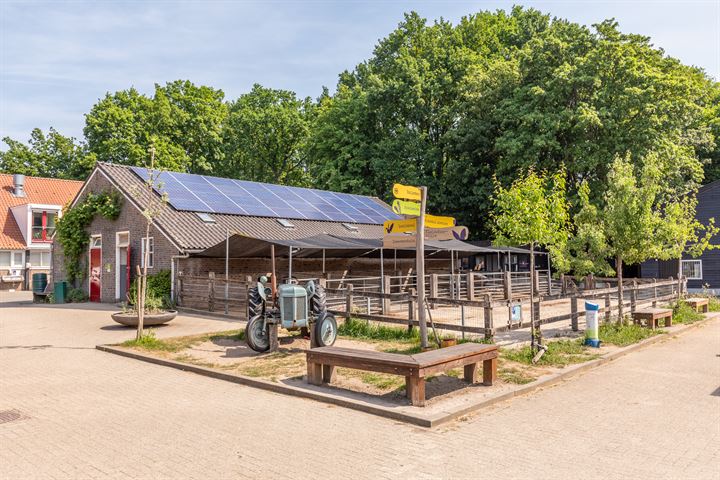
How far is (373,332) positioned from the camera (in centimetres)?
1276

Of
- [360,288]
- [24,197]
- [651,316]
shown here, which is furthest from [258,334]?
[24,197]

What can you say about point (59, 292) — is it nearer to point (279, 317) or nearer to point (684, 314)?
point (279, 317)

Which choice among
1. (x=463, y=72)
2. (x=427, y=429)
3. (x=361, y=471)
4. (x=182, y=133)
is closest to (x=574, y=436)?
(x=427, y=429)

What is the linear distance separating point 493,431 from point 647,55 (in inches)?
1153

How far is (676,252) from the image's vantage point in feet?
47.5

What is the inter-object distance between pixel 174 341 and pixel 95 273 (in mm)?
13479

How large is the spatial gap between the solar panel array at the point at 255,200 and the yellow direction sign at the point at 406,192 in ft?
43.5

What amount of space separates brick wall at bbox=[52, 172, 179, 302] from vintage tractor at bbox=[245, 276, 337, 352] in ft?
29.9

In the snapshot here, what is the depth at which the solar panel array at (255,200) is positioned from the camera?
22484 mm

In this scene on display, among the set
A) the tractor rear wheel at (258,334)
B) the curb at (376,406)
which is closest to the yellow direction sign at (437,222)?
the curb at (376,406)

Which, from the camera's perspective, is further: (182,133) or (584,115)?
(182,133)

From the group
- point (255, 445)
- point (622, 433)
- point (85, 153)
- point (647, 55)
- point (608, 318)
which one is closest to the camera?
point (255, 445)

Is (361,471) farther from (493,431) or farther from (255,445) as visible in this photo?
(493,431)

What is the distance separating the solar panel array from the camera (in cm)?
2248
